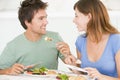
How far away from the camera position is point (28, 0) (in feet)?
6.26

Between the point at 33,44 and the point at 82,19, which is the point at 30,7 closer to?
the point at 33,44

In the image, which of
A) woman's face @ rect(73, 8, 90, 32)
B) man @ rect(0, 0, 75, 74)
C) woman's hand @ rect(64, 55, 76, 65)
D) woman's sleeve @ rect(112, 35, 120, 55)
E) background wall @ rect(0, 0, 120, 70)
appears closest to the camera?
woman's sleeve @ rect(112, 35, 120, 55)

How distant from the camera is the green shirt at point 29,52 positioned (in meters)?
1.87

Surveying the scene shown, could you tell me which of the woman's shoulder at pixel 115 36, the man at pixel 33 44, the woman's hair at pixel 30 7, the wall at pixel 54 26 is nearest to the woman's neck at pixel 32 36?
the man at pixel 33 44

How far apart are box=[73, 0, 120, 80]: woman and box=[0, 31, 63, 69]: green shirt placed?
0.29 meters

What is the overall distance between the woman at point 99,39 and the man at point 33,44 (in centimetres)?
30

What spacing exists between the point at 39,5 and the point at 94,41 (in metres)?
0.49

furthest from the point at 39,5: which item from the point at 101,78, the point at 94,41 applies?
the point at 101,78

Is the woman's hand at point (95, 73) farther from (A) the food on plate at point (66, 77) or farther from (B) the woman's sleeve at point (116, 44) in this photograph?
(B) the woman's sleeve at point (116, 44)

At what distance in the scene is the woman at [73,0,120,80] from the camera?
157 cm

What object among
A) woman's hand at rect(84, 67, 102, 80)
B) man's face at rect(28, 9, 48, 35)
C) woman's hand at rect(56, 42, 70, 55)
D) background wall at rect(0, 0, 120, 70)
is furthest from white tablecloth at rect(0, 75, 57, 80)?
background wall at rect(0, 0, 120, 70)

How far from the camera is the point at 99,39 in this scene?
1647 millimetres

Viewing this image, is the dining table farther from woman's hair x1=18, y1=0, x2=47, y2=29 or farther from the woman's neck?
woman's hair x1=18, y1=0, x2=47, y2=29

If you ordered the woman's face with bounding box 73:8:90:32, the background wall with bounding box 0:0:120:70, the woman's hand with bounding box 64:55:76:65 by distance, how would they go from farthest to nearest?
the background wall with bounding box 0:0:120:70 → the woman's hand with bounding box 64:55:76:65 → the woman's face with bounding box 73:8:90:32
